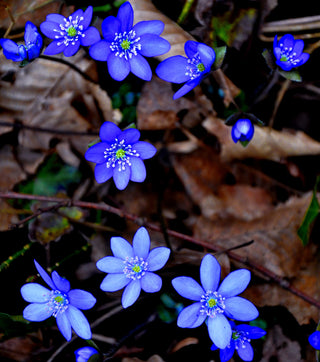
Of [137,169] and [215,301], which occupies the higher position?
[137,169]

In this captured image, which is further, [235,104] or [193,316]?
[235,104]

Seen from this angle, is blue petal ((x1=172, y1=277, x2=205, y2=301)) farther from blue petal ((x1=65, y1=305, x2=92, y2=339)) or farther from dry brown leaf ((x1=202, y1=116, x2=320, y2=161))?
dry brown leaf ((x1=202, y1=116, x2=320, y2=161))

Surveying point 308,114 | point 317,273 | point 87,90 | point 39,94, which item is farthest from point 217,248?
point 39,94

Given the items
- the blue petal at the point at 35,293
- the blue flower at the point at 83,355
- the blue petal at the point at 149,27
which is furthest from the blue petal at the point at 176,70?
the blue flower at the point at 83,355

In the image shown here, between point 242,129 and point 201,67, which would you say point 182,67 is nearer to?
point 201,67

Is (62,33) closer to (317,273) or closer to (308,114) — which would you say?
(308,114)

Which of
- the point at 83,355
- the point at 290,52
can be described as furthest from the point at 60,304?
the point at 290,52

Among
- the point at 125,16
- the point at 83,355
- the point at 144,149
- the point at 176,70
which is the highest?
the point at 125,16
